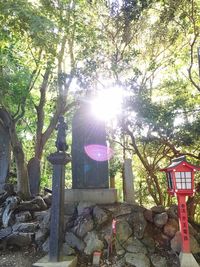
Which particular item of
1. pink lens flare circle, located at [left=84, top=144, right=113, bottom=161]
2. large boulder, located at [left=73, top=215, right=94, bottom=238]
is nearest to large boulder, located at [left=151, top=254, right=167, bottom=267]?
large boulder, located at [left=73, top=215, right=94, bottom=238]

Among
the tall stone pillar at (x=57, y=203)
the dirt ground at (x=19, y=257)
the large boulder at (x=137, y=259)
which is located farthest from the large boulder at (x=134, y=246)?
the dirt ground at (x=19, y=257)

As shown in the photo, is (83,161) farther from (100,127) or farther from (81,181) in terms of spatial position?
(100,127)

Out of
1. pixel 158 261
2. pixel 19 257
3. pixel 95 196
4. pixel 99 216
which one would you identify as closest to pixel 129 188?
pixel 95 196

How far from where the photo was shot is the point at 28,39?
9484mm

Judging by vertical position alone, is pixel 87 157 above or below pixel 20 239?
above

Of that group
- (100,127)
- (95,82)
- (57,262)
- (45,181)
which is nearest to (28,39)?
(95,82)

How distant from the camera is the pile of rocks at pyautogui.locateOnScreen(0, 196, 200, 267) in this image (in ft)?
19.8

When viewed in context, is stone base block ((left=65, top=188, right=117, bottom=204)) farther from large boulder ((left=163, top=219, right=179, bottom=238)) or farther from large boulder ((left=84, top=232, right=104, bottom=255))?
large boulder ((left=163, top=219, right=179, bottom=238))

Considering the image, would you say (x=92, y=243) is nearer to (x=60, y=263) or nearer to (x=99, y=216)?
(x=99, y=216)

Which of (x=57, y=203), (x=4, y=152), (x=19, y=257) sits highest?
(x=4, y=152)

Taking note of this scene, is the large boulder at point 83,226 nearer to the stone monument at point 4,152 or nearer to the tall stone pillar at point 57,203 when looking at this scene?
the tall stone pillar at point 57,203

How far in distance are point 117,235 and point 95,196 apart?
142cm

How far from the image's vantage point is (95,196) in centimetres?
757

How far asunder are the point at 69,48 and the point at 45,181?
33.5 feet
